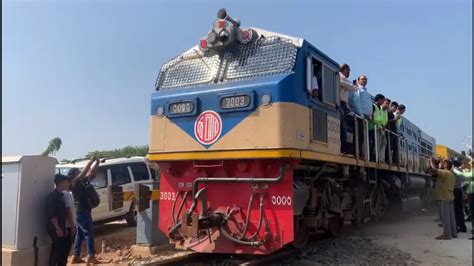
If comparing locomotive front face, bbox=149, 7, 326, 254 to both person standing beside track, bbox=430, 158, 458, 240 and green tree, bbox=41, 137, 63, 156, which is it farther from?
green tree, bbox=41, 137, 63, 156

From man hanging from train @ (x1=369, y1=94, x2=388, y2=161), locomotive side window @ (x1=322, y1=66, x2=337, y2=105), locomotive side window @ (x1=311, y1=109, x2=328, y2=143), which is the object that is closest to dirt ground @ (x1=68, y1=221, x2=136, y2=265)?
locomotive side window @ (x1=311, y1=109, x2=328, y2=143)

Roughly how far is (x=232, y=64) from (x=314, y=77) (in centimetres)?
131

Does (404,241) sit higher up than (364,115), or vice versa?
(364,115)

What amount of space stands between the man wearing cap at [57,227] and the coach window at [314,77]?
3876 millimetres

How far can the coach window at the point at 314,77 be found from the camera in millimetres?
6541

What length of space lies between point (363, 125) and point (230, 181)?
3646mm

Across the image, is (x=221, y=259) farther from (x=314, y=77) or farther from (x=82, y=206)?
(x=314, y=77)

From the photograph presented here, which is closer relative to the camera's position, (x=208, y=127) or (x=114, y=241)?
(x=208, y=127)

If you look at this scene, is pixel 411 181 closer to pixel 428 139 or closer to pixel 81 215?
pixel 428 139

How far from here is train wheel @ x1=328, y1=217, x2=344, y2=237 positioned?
837cm

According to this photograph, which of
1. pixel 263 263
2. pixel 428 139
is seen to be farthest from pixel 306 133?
pixel 428 139

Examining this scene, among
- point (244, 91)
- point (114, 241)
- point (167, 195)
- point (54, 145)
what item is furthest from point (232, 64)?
point (54, 145)

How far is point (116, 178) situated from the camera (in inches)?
483

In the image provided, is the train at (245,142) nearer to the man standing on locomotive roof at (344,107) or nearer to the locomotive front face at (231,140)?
the locomotive front face at (231,140)
